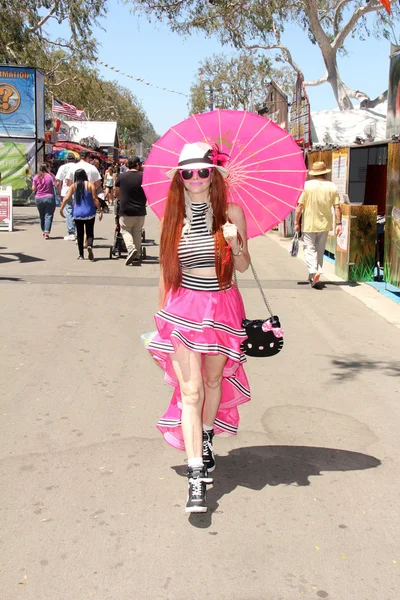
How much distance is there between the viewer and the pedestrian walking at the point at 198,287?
3.88 m

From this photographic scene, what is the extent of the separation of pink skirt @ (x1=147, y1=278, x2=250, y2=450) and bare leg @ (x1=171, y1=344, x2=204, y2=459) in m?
0.06

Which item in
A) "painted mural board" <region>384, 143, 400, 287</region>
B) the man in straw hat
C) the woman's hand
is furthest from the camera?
the man in straw hat

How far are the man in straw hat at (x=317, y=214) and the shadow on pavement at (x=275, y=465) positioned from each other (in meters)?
6.49

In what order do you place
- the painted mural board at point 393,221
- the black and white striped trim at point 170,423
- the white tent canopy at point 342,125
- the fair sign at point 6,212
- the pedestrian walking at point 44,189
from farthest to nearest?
1. the fair sign at point 6,212
2. the white tent canopy at point 342,125
3. the pedestrian walking at point 44,189
4. the painted mural board at point 393,221
5. the black and white striped trim at point 170,423

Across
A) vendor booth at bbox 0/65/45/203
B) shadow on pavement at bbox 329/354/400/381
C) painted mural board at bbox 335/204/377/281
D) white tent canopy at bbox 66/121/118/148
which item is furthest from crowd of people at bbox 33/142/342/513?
white tent canopy at bbox 66/121/118/148

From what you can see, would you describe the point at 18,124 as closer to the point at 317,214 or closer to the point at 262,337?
the point at 317,214

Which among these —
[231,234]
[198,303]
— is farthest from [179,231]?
[198,303]

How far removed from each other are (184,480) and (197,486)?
0.46 metres

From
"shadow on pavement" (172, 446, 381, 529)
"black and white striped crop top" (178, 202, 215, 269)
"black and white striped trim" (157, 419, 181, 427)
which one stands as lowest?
"shadow on pavement" (172, 446, 381, 529)

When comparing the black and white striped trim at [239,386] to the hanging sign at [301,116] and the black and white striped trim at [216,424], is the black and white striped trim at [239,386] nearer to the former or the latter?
the black and white striped trim at [216,424]

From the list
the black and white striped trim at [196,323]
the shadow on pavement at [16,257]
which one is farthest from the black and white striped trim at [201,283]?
the shadow on pavement at [16,257]

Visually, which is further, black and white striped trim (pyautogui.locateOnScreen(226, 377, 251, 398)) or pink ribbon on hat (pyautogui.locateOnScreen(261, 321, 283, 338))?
black and white striped trim (pyautogui.locateOnScreen(226, 377, 251, 398))

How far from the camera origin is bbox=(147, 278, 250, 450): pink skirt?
3883 millimetres

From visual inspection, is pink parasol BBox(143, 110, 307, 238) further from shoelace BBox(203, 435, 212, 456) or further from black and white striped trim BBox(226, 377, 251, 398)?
shoelace BBox(203, 435, 212, 456)
